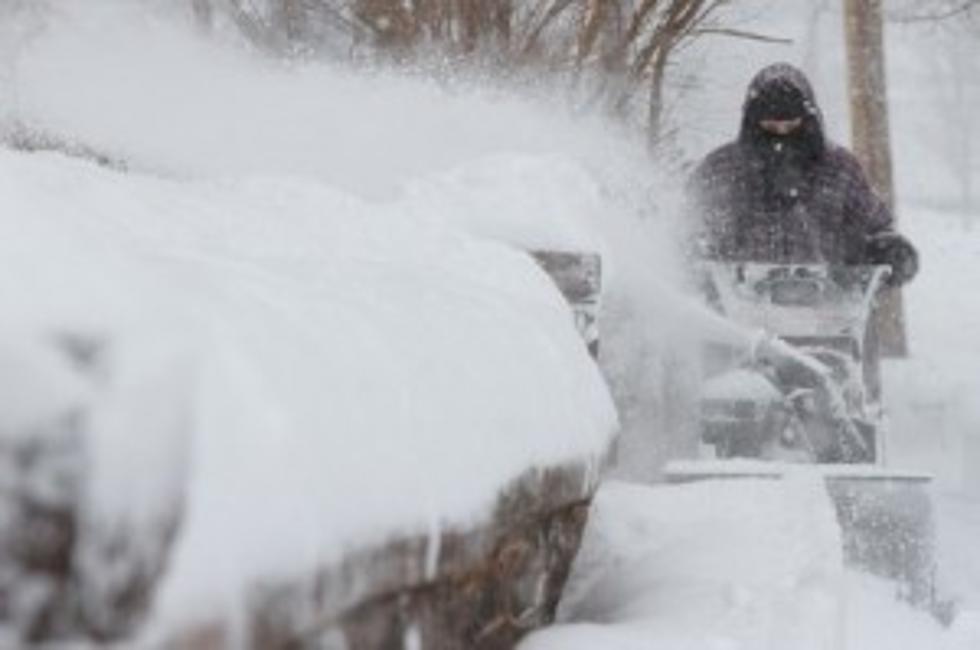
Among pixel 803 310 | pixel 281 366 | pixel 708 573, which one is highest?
pixel 803 310

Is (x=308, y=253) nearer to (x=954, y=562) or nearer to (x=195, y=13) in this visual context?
(x=954, y=562)

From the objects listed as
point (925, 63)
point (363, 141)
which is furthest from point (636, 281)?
point (925, 63)

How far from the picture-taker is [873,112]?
45.4ft

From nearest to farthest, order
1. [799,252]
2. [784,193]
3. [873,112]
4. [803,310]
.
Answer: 1. [803,310]
2. [799,252]
3. [784,193]
4. [873,112]

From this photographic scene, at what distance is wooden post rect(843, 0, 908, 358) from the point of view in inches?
538

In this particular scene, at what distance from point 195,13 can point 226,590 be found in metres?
15.2

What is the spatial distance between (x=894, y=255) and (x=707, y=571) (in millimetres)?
4157

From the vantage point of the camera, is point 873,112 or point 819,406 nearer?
point 819,406

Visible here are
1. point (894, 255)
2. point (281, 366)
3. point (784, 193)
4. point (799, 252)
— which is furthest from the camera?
point (784, 193)

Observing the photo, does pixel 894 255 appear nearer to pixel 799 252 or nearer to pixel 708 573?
pixel 799 252

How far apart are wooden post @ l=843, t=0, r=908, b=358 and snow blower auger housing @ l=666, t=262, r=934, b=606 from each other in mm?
6643

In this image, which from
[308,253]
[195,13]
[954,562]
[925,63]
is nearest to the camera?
[308,253]

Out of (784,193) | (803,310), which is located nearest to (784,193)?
(784,193)

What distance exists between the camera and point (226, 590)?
1586 mm
